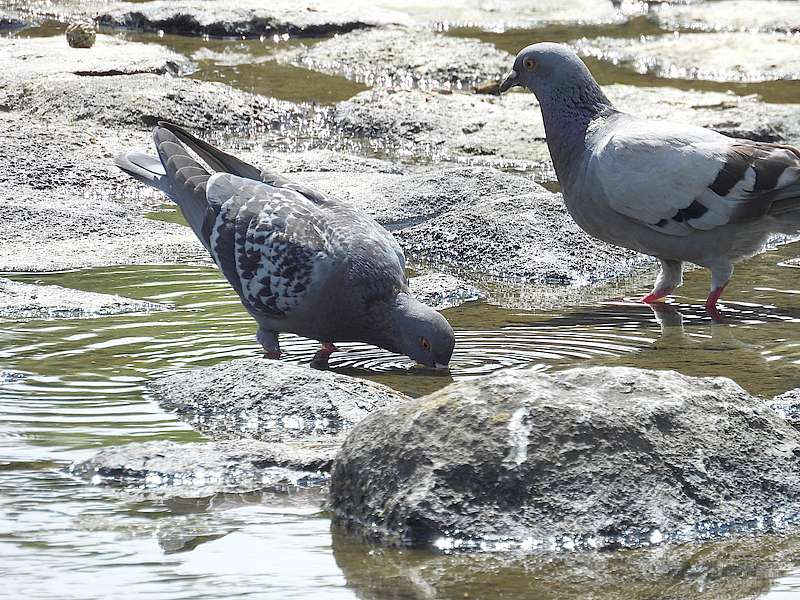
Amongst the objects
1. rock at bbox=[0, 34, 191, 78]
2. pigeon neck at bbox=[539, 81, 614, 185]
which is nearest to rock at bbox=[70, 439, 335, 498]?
pigeon neck at bbox=[539, 81, 614, 185]

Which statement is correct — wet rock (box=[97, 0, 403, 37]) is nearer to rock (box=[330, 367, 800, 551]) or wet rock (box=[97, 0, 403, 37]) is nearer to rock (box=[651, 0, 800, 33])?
rock (box=[651, 0, 800, 33])

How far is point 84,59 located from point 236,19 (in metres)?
3.62

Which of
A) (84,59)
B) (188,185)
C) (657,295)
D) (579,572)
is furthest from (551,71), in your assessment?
(84,59)

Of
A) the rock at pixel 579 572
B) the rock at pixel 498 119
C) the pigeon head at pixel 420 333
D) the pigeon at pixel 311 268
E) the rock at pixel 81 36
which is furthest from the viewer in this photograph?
the rock at pixel 81 36

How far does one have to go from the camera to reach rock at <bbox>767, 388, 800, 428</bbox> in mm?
4996

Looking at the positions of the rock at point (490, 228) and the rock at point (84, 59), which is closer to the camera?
the rock at point (490, 228)

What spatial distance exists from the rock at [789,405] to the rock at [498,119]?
5.03 meters

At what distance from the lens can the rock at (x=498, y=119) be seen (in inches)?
414

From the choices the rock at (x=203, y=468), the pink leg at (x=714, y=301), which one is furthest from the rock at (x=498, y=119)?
the rock at (x=203, y=468)

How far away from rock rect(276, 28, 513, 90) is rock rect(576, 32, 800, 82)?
139 cm

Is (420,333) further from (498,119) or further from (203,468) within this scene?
(498,119)

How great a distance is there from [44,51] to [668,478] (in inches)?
386

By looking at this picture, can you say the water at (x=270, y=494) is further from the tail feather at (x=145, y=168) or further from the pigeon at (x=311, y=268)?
the tail feather at (x=145, y=168)

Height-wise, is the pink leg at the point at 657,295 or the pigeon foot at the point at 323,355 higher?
the pigeon foot at the point at 323,355
